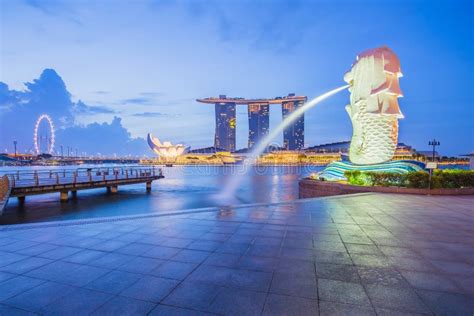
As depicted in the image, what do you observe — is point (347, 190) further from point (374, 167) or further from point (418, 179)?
point (374, 167)

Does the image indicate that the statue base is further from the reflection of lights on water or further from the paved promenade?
the reflection of lights on water

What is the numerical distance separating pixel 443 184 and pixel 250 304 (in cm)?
1356

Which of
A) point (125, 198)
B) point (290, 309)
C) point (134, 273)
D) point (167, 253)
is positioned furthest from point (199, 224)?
point (125, 198)

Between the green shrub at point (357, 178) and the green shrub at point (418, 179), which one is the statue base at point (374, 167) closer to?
the green shrub at point (357, 178)

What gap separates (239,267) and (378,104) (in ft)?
56.7

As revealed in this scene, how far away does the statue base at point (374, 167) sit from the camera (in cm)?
Answer: 1495

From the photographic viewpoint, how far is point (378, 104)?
17.2 metres

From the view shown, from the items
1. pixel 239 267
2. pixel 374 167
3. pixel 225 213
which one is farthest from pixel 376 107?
pixel 239 267

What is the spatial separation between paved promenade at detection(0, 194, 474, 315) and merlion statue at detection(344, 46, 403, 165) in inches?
462

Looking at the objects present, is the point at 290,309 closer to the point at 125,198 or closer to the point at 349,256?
the point at 349,256

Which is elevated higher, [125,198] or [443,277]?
[443,277]

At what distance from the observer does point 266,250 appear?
4.43 meters

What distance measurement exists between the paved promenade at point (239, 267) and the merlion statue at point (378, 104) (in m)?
11.7

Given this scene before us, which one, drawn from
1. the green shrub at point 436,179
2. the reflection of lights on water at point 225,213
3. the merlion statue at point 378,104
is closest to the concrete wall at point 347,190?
the green shrub at point 436,179
